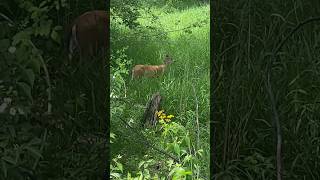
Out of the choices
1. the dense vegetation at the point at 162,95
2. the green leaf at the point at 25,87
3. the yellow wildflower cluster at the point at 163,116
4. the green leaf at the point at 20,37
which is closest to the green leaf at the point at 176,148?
the dense vegetation at the point at 162,95

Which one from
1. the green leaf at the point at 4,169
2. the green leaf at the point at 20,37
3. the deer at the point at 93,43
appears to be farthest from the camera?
the deer at the point at 93,43

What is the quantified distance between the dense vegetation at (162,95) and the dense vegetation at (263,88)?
10cm

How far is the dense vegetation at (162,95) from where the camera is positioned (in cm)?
294

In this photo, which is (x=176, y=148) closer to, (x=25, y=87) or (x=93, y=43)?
(x=93, y=43)

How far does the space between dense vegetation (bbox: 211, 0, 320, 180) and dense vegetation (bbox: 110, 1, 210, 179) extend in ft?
0.32

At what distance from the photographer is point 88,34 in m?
2.95

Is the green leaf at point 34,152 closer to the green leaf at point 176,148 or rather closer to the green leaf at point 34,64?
the green leaf at point 34,64

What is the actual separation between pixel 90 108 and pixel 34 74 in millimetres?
310

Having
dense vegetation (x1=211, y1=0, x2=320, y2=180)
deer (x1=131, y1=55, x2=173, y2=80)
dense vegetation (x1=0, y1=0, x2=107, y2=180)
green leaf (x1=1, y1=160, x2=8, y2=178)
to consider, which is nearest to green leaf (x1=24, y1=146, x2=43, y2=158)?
dense vegetation (x1=0, y1=0, x2=107, y2=180)

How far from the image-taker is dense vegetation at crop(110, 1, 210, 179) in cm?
294

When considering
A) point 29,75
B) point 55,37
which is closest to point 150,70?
point 55,37

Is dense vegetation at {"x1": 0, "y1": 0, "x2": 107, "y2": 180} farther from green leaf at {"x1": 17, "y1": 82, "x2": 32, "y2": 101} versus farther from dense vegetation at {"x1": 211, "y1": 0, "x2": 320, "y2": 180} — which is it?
dense vegetation at {"x1": 211, "y1": 0, "x2": 320, "y2": 180}

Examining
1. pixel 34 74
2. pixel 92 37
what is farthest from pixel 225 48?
pixel 34 74

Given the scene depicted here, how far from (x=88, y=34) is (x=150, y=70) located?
35cm
